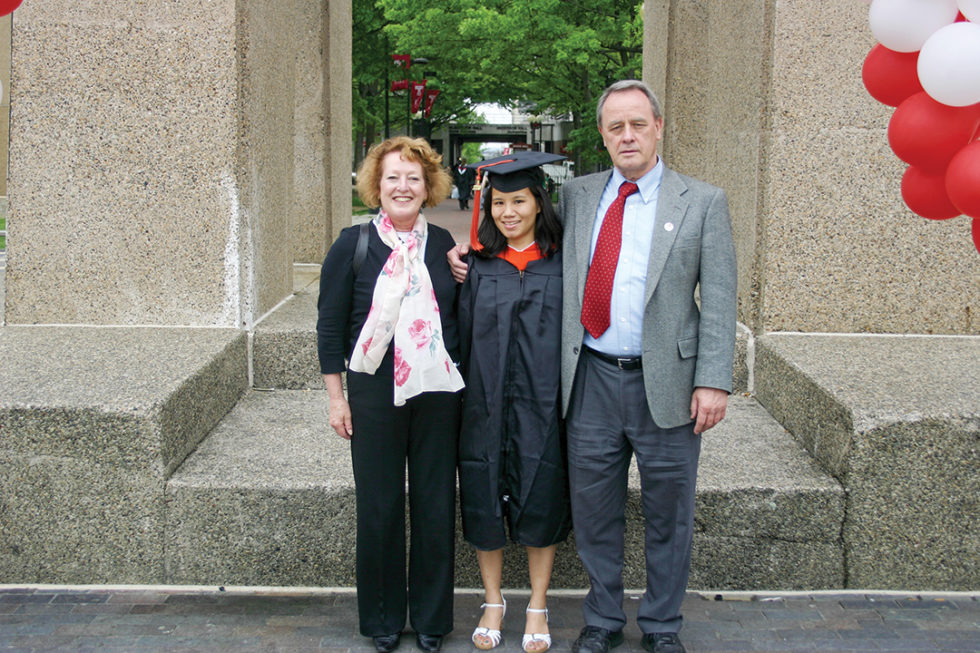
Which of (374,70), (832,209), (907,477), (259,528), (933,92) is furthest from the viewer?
(374,70)

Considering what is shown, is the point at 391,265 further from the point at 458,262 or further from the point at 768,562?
the point at 768,562

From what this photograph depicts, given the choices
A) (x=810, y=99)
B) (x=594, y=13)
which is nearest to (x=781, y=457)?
(x=810, y=99)

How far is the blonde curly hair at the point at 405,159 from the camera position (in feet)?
11.2

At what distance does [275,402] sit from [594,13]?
18661 millimetres

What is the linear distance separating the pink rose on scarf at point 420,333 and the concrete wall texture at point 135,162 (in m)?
2.37

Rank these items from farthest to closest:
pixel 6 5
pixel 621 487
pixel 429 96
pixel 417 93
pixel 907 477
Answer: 1. pixel 429 96
2. pixel 417 93
3. pixel 907 477
4. pixel 621 487
5. pixel 6 5

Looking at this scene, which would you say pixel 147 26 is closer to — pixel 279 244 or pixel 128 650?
pixel 279 244

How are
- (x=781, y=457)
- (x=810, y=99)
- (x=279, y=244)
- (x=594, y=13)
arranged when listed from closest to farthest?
(x=781, y=457), (x=810, y=99), (x=279, y=244), (x=594, y=13)

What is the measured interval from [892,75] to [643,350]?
1.26m

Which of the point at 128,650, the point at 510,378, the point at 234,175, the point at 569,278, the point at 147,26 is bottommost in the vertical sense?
the point at 128,650

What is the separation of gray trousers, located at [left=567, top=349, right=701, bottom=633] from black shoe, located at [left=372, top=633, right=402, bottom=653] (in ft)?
2.29

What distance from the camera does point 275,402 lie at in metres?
5.31

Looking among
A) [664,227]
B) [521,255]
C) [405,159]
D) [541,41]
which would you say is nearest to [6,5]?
[405,159]

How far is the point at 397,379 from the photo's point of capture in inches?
131
